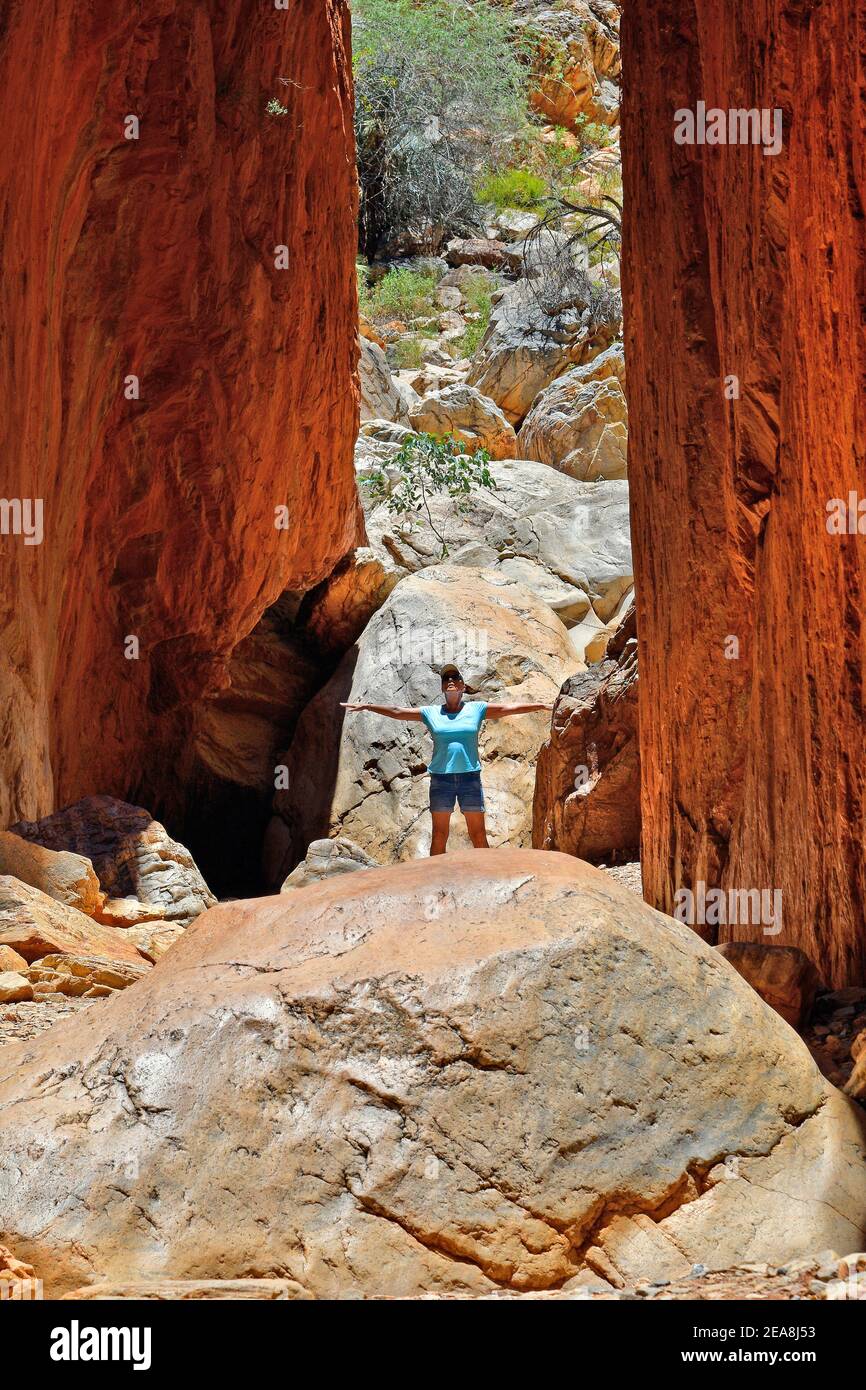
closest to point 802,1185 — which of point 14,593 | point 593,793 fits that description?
point 14,593

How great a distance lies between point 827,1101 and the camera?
3416 mm

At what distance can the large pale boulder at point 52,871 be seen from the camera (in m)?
7.45

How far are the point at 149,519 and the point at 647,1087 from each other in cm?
1057

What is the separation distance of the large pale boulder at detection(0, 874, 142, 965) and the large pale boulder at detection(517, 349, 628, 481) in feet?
49.6

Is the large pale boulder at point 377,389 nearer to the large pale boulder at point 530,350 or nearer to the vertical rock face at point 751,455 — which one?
the large pale boulder at point 530,350

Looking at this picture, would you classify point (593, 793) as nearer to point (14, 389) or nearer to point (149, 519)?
point (149, 519)

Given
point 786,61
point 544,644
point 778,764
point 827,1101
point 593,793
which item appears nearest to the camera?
point 827,1101

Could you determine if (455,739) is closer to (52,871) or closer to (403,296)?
(52,871)

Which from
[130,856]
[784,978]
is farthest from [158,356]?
[784,978]

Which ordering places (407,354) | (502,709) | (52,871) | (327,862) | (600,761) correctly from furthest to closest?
(407,354) < (600,761) < (502,709) < (327,862) < (52,871)

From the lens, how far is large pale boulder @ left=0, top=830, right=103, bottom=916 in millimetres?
7449

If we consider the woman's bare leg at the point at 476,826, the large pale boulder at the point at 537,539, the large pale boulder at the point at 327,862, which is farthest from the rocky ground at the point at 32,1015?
the large pale boulder at the point at 537,539

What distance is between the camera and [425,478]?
19.3 metres

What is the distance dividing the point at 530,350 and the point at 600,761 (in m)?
13.7
